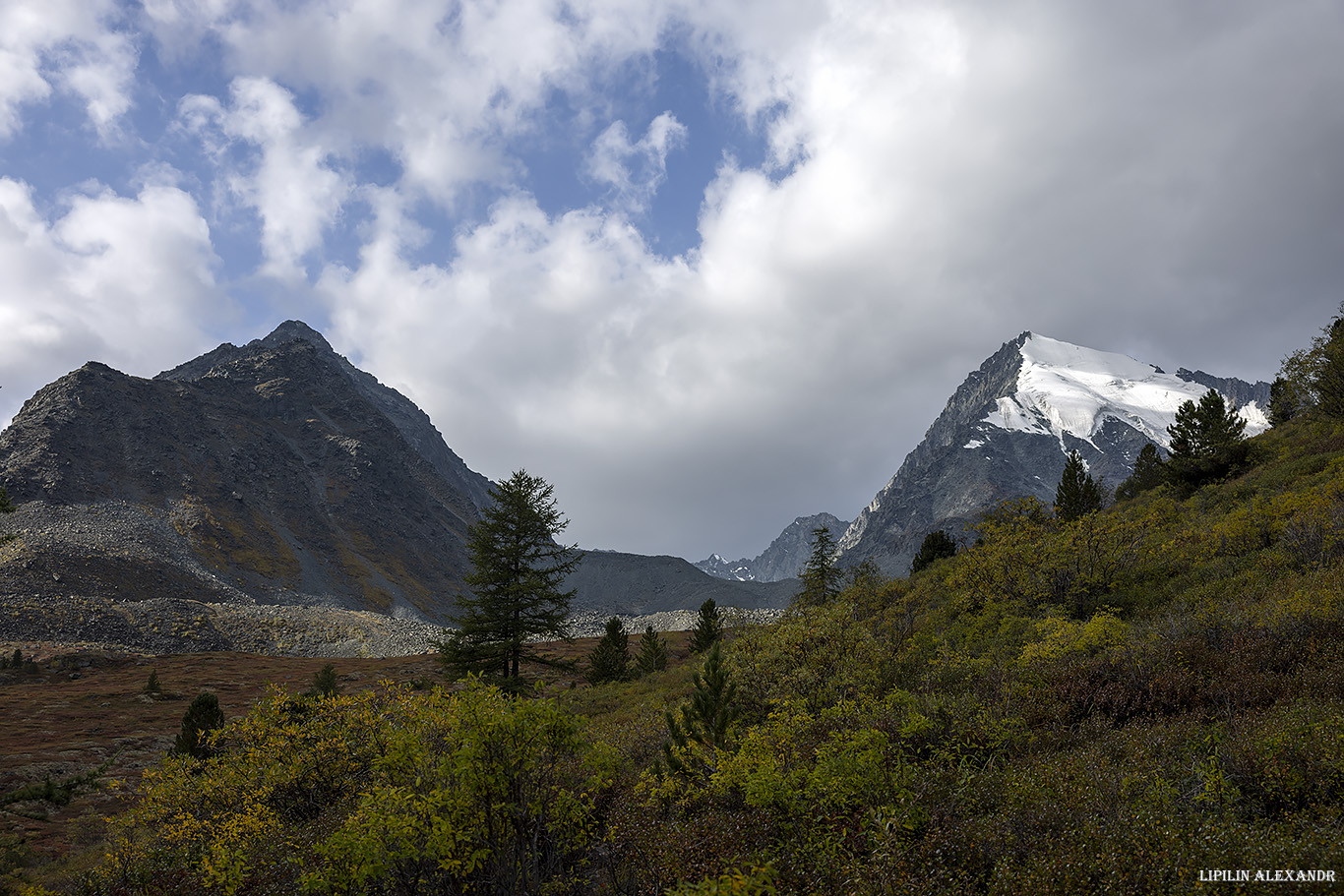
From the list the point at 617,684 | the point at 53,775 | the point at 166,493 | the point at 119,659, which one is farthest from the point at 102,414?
the point at 617,684

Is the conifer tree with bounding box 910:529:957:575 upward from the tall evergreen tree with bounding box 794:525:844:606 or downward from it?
upward

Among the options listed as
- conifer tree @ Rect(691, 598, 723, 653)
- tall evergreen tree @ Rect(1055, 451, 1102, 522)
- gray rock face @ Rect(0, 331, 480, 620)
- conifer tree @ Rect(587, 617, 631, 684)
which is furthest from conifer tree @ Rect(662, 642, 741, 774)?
gray rock face @ Rect(0, 331, 480, 620)

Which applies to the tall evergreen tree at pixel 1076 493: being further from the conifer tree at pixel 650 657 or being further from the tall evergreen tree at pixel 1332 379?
the conifer tree at pixel 650 657

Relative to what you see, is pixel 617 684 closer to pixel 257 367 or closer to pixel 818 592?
pixel 818 592

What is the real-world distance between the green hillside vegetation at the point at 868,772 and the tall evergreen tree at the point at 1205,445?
12375mm

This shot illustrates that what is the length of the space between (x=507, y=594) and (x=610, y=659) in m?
11.0

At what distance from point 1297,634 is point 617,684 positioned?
78.1 feet

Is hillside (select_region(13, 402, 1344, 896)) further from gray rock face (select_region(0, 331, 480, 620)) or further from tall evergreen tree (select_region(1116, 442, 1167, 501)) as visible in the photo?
gray rock face (select_region(0, 331, 480, 620))

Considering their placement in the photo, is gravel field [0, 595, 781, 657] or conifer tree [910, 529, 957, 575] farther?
gravel field [0, 595, 781, 657]

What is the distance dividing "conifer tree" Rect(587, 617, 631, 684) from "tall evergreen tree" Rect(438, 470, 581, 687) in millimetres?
8574

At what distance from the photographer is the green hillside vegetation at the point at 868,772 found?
19.4ft

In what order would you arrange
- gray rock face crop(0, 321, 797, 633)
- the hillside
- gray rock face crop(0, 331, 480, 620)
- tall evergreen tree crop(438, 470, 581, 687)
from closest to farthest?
the hillside < tall evergreen tree crop(438, 470, 581, 687) < gray rock face crop(0, 321, 797, 633) < gray rock face crop(0, 331, 480, 620)

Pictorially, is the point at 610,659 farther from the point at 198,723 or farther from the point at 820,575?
the point at 820,575

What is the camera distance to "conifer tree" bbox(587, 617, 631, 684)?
29.8 metres
